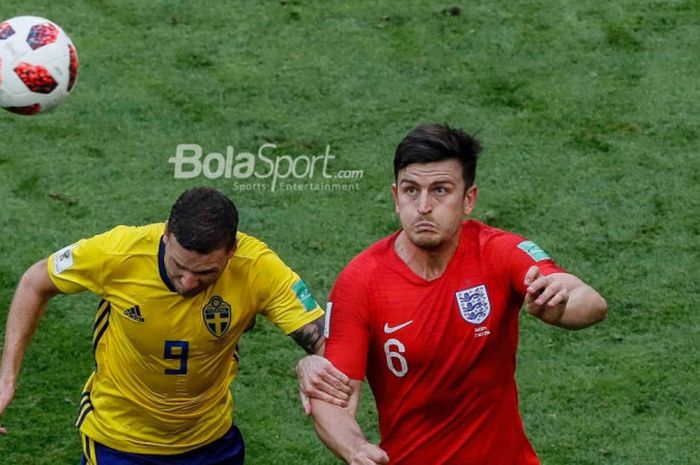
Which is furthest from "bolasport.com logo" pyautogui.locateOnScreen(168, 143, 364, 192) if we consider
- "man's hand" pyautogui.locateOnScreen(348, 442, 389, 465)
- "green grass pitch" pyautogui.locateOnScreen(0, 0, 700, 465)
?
"man's hand" pyautogui.locateOnScreen(348, 442, 389, 465)

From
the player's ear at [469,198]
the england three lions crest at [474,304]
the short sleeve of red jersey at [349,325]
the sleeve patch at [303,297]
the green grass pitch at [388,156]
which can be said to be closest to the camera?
the short sleeve of red jersey at [349,325]

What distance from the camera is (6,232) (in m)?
10.3

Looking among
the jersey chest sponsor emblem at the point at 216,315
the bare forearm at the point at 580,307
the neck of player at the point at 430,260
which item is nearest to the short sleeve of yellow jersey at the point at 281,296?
the jersey chest sponsor emblem at the point at 216,315

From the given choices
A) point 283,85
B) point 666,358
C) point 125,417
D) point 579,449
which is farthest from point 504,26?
point 125,417

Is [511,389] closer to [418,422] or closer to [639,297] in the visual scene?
[418,422]

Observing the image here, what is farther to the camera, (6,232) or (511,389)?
(6,232)

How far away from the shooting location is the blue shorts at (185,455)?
6773 mm

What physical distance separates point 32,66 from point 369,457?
3935mm

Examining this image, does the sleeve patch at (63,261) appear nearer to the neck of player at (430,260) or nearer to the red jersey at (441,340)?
the red jersey at (441,340)

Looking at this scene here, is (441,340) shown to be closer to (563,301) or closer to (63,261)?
(563,301)

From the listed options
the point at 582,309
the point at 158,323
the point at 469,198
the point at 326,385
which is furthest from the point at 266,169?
the point at 582,309

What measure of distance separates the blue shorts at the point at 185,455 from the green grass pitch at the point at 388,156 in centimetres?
125

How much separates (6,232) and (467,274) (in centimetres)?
529

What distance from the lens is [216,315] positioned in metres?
6.47
